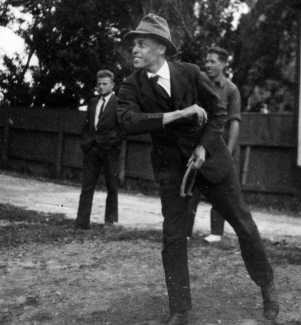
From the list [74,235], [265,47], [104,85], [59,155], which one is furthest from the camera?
[59,155]

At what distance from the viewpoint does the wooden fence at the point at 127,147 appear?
10.6 metres

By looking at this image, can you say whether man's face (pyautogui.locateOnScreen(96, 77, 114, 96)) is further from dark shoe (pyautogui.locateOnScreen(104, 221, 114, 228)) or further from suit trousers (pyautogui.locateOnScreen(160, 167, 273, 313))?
suit trousers (pyautogui.locateOnScreen(160, 167, 273, 313))

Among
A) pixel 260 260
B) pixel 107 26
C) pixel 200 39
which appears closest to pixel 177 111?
pixel 260 260

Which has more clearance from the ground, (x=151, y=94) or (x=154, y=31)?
(x=154, y=31)

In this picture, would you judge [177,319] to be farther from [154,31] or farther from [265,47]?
[265,47]

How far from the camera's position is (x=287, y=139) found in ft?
34.5

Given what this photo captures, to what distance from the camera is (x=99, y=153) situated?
23.4 ft

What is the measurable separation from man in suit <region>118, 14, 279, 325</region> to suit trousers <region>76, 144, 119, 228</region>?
3130mm

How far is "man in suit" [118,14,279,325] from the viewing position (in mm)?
3869

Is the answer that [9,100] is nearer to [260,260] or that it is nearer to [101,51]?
[101,51]

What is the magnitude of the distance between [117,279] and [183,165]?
4.63ft

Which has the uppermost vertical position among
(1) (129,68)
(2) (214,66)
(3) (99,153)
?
(1) (129,68)

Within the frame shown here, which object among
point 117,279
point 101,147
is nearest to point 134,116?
point 117,279

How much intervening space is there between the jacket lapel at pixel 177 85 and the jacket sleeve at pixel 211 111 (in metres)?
0.12
